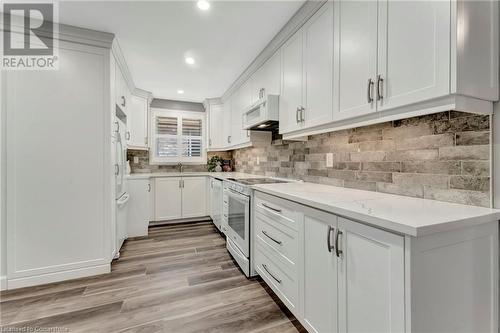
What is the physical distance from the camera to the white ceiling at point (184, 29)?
190cm

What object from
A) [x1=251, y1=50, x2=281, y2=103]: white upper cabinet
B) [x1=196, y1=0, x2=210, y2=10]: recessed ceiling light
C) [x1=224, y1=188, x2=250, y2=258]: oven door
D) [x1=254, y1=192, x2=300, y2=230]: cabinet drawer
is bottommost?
[x1=224, y1=188, x2=250, y2=258]: oven door

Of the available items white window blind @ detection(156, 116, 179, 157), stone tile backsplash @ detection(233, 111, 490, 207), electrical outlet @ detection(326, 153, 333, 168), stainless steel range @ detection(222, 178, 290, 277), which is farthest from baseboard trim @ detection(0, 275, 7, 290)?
electrical outlet @ detection(326, 153, 333, 168)

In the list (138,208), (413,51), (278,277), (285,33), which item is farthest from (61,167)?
(413,51)

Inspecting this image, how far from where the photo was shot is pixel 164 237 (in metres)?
3.50

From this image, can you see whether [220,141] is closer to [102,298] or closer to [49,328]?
[102,298]

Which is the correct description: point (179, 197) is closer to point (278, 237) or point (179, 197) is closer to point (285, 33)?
point (278, 237)

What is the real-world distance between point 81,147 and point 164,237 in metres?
1.84

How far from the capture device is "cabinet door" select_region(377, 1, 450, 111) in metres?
0.99

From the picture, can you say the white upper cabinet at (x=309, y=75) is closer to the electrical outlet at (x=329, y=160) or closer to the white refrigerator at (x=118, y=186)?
the electrical outlet at (x=329, y=160)

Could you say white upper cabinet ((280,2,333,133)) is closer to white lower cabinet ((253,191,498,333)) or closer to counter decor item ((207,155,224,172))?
white lower cabinet ((253,191,498,333))

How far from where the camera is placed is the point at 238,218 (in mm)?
2471

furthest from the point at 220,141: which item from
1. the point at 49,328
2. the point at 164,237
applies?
the point at 49,328

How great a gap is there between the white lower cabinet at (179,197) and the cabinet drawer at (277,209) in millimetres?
2517

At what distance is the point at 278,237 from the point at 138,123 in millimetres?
3571
